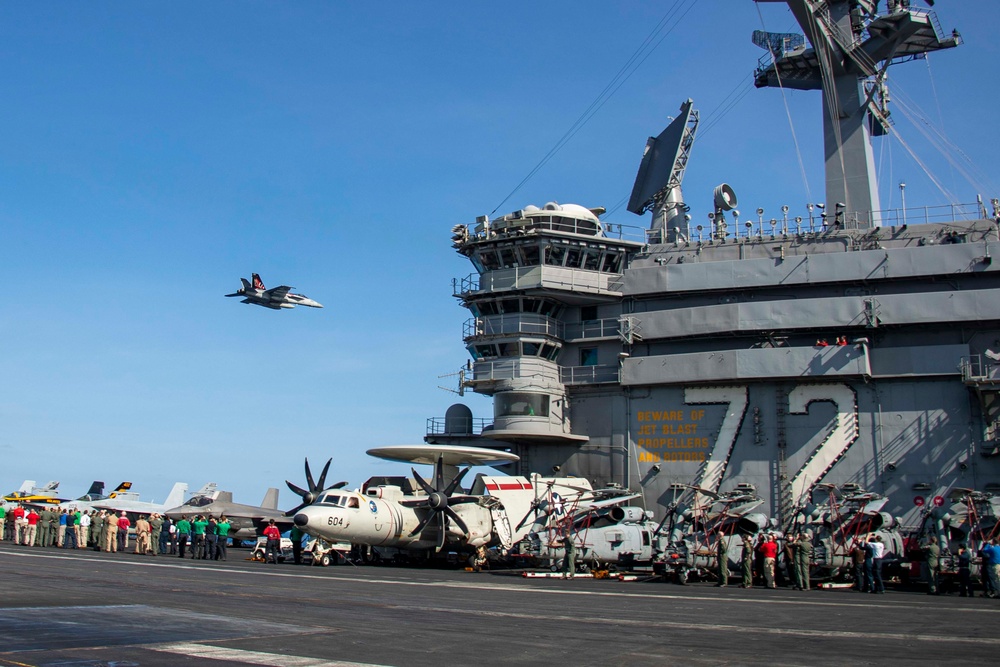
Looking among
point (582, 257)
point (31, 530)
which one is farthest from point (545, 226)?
point (31, 530)

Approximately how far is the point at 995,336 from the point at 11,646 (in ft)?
131

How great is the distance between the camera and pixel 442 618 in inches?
624

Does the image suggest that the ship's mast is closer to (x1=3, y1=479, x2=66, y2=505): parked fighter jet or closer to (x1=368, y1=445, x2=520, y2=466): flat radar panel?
(x1=368, y1=445, x2=520, y2=466): flat radar panel

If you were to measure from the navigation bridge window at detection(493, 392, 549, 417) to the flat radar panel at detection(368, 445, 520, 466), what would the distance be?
2.85 meters

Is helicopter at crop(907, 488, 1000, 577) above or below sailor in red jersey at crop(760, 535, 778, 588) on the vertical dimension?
above

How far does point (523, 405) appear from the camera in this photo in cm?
4275

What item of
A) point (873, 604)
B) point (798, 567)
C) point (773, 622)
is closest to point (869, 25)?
point (798, 567)

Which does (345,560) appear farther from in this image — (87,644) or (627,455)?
(87,644)

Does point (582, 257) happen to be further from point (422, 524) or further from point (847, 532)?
point (847, 532)

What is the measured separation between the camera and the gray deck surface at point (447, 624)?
11.4 meters

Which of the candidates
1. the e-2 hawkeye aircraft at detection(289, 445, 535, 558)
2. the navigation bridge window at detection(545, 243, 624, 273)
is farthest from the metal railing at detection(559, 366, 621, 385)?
the e-2 hawkeye aircraft at detection(289, 445, 535, 558)

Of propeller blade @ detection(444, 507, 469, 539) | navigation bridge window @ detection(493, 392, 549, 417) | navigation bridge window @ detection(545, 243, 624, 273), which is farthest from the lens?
navigation bridge window @ detection(545, 243, 624, 273)

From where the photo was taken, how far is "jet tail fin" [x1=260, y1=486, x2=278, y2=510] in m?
70.3

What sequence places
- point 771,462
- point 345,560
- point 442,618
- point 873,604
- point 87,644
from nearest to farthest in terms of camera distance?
point 87,644 < point 442,618 < point 873,604 < point 345,560 < point 771,462
